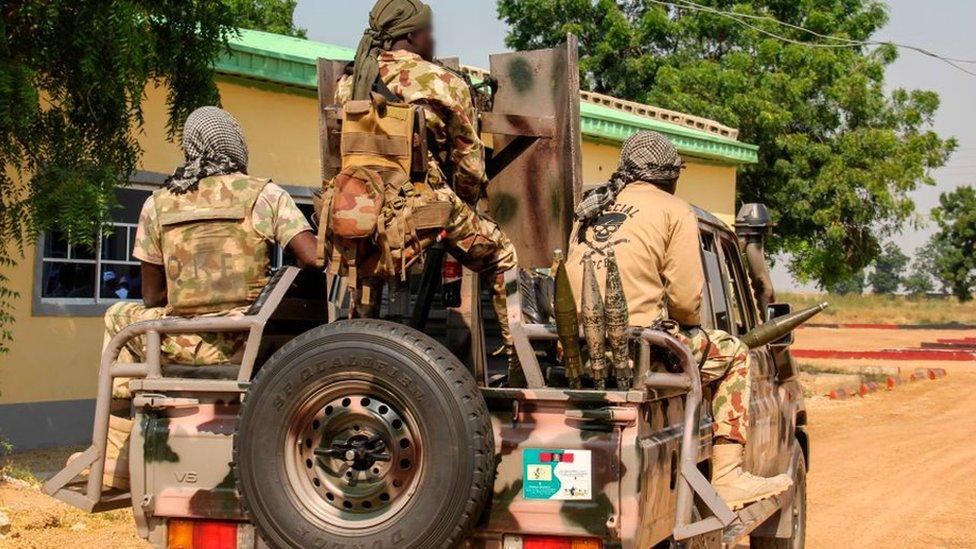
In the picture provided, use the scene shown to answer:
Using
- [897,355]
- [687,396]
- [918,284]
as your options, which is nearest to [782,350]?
[687,396]

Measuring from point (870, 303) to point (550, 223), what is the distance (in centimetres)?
7451

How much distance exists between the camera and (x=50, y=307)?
1176cm

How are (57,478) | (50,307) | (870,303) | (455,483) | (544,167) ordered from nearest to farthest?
(455,483) < (57,478) < (544,167) < (50,307) < (870,303)

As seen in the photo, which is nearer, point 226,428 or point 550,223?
point 226,428

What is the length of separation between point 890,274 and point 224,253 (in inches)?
5074

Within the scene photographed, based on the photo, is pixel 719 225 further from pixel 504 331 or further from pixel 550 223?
pixel 504 331

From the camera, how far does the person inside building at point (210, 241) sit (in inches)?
215

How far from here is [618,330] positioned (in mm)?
4824

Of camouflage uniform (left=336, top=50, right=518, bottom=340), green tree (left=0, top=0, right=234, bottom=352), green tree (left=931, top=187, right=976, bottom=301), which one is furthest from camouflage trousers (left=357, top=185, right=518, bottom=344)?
green tree (left=931, top=187, right=976, bottom=301)

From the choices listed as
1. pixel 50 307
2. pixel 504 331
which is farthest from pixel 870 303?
pixel 504 331

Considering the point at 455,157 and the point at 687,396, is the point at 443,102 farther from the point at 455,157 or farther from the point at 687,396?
the point at 687,396

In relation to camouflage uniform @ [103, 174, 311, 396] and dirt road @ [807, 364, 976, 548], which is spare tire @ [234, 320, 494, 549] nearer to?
camouflage uniform @ [103, 174, 311, 396]

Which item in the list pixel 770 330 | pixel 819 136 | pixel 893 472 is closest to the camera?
pixel 770 330

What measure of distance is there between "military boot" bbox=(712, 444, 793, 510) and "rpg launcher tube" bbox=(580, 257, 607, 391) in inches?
44.0
